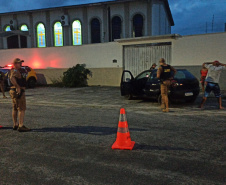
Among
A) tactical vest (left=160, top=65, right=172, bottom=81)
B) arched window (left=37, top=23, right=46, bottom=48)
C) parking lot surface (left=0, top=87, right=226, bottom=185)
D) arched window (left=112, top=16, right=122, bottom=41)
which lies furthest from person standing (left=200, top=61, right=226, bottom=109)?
arched window (left=37, top=23, right=46, bottom=48)

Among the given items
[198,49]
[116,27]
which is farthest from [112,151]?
[116,27]

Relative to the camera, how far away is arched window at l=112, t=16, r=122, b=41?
23.5 metres

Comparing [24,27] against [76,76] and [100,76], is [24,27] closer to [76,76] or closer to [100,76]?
[76,76]

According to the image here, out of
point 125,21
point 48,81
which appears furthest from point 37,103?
point 125,21

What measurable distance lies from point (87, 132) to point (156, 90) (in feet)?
13.2

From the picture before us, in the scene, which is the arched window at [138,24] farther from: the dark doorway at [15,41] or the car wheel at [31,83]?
the dark doorway at [15,41]

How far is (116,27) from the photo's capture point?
23.6 meters

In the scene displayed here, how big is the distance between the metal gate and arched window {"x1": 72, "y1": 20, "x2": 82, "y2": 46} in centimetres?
1056

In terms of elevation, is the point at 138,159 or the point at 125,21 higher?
the point at 125,21

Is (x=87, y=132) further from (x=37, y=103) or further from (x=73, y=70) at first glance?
(x=73, y=70)

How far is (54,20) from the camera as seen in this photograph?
2505cm

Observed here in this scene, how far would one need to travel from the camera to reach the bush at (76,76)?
16609 mm

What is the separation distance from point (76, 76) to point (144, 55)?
17.7 feet

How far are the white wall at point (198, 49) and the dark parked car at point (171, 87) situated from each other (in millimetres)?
5354
